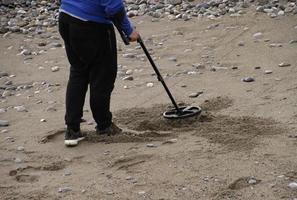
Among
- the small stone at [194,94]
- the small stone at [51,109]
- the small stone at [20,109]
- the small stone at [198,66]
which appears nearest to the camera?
the small stone at [194,94]

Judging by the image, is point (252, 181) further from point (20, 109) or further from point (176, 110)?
point (20, 109)

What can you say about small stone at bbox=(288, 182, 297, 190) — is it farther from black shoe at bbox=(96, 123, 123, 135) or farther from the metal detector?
black shoe at bbox=(96, 123, 123, 135)

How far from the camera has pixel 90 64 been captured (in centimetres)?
572

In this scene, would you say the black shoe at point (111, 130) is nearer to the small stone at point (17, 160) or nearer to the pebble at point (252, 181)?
the small stone at point (17, 160)

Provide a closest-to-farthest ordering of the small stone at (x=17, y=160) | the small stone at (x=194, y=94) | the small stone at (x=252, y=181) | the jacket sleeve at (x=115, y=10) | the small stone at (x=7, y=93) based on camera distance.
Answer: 1. the small stone at (x=252, y=181)
2. the jacket sleeve at (x=115, y=10)
3. the small stone at (x=17, y=160)
4. the small stone at (x=194, y=94)
5. the small stone at (x=7, y=93)

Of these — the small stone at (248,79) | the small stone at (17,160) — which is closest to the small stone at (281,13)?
the small stone at (248,79)

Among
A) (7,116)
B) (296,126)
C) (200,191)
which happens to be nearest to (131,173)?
(200,191)

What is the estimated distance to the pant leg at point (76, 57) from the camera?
18.1ft

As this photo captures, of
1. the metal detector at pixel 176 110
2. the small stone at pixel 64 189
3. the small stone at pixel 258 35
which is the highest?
the small stone at pixel 64 189

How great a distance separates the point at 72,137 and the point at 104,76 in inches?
25.3

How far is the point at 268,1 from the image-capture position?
37.3ft

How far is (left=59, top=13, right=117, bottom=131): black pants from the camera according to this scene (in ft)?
18.2

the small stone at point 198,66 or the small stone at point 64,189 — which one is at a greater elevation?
the small stone at point 64,189

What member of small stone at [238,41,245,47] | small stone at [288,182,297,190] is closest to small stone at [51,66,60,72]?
small stone at [238,41,245,47]
